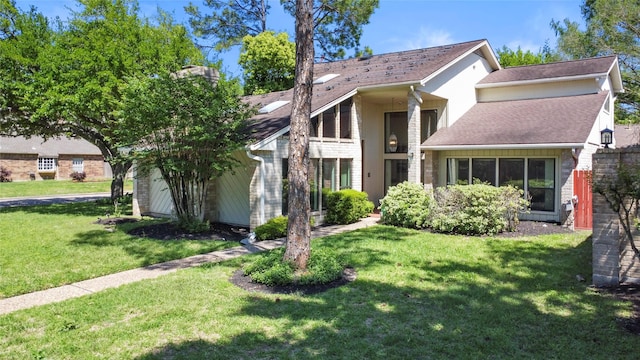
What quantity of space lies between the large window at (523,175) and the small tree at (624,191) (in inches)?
274

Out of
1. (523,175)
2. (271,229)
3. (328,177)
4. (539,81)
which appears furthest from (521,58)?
(271,229)

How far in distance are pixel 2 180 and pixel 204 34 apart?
22.2 metres

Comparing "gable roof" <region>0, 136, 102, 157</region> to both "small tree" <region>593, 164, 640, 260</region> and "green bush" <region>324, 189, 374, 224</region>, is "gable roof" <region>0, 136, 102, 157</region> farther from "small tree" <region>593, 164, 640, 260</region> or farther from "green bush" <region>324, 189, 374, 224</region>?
"small tree" <region>593, 164, 640, 260</region>

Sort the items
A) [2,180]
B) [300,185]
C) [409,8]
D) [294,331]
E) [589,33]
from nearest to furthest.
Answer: [294,331] < [300,185] < [409,8] < [589,33] < [2,180]

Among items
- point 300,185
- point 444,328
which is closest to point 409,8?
point 300,185

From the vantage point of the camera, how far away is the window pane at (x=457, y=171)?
15016 millimetres

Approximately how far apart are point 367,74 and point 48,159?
3531cm

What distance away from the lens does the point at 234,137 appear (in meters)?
11.6

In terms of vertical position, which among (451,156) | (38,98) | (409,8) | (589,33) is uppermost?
(589,33)

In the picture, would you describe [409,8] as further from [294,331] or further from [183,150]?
[294,331]

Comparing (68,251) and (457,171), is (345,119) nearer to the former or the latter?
(457,171)

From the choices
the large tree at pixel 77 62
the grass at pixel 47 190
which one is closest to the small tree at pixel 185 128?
the large tree at pixel 77 62

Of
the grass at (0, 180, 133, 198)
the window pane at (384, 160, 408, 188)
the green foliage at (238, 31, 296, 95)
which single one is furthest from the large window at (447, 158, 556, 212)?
the grass at (0, 180, 133, 198)

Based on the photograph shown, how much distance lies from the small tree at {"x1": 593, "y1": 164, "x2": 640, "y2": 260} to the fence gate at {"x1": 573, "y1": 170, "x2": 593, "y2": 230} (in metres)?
6.71
